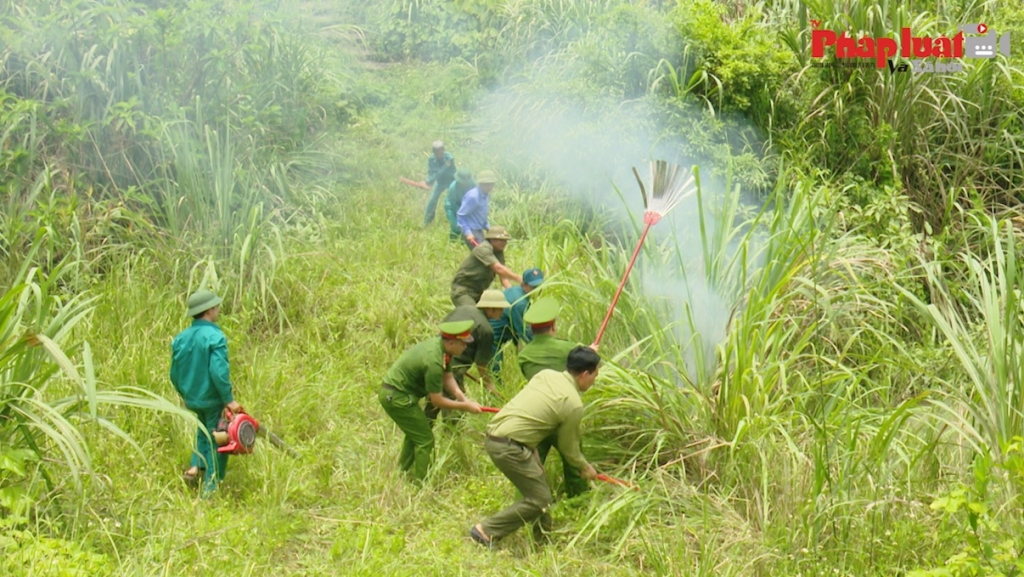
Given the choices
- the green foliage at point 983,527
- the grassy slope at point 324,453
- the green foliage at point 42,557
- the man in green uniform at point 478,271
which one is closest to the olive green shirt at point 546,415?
the grassy slope at point 324,453

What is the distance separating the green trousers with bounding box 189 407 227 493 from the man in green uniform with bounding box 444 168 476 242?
3.53 m

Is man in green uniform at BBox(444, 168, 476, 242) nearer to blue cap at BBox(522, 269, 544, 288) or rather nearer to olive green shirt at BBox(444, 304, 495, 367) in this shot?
blue cap at BBox(522, 269, 544, 288)

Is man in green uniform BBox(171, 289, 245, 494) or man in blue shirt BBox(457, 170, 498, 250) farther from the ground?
man in green uniform BBox(171, 289, 245, 494)

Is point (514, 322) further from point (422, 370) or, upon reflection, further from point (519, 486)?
point (519, 486)

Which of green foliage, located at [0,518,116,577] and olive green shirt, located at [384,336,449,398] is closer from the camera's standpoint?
green foliage, located at [0,518,116,577]

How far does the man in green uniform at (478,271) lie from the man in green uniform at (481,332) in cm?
58

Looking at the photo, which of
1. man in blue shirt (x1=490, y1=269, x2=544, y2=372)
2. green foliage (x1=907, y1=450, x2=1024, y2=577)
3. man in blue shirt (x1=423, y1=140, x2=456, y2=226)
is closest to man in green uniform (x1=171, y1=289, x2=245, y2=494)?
man in blue shirt (x1=490, y1=269, x2=544, y2=372)

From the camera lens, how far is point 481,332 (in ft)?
21.4

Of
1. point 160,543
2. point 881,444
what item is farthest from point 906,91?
point 160,543

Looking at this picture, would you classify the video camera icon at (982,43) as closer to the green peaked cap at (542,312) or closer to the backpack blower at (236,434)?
the green peaked cap at (542,312)

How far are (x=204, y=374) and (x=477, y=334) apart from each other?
5.39 feet

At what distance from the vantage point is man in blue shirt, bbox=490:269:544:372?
6.86 metres

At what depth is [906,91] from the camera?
9.50 metres

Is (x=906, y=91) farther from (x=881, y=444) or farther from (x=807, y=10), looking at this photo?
(x=881, y=444)
